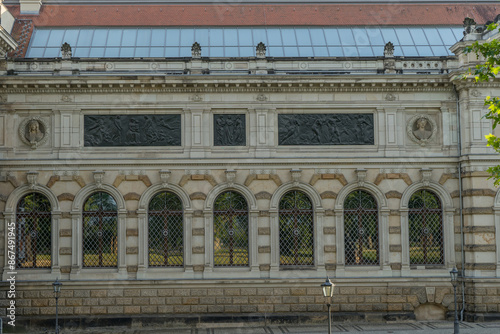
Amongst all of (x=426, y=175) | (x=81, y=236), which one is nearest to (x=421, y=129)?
(x=426, y=175)

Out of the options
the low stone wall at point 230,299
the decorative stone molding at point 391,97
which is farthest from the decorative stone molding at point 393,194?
the decorative stone molding at point 391,97

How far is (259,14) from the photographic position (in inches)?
1254

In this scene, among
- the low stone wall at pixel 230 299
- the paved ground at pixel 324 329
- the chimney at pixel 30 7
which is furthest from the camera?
the chimney at pixel 30 7

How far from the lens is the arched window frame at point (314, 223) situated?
82.4 ft

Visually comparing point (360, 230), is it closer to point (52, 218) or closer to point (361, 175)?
point (361, 175)

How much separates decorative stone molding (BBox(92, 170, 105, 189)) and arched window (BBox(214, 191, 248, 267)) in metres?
4.54

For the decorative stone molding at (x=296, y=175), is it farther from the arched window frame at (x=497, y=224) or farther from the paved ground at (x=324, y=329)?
the arched window frame at (x=497, y=224)

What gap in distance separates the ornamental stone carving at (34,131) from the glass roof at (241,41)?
423 cm

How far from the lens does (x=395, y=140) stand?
2573 centimetres

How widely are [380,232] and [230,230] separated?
234 inches

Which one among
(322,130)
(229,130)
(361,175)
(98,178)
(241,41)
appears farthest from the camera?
(241,41)

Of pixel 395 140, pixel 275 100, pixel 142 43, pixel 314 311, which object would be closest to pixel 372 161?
pixel 395 140

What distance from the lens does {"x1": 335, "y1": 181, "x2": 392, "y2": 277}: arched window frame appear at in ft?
82.8

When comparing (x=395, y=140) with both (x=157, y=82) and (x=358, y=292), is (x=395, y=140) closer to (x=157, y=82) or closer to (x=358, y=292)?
(x=358, y=292)
